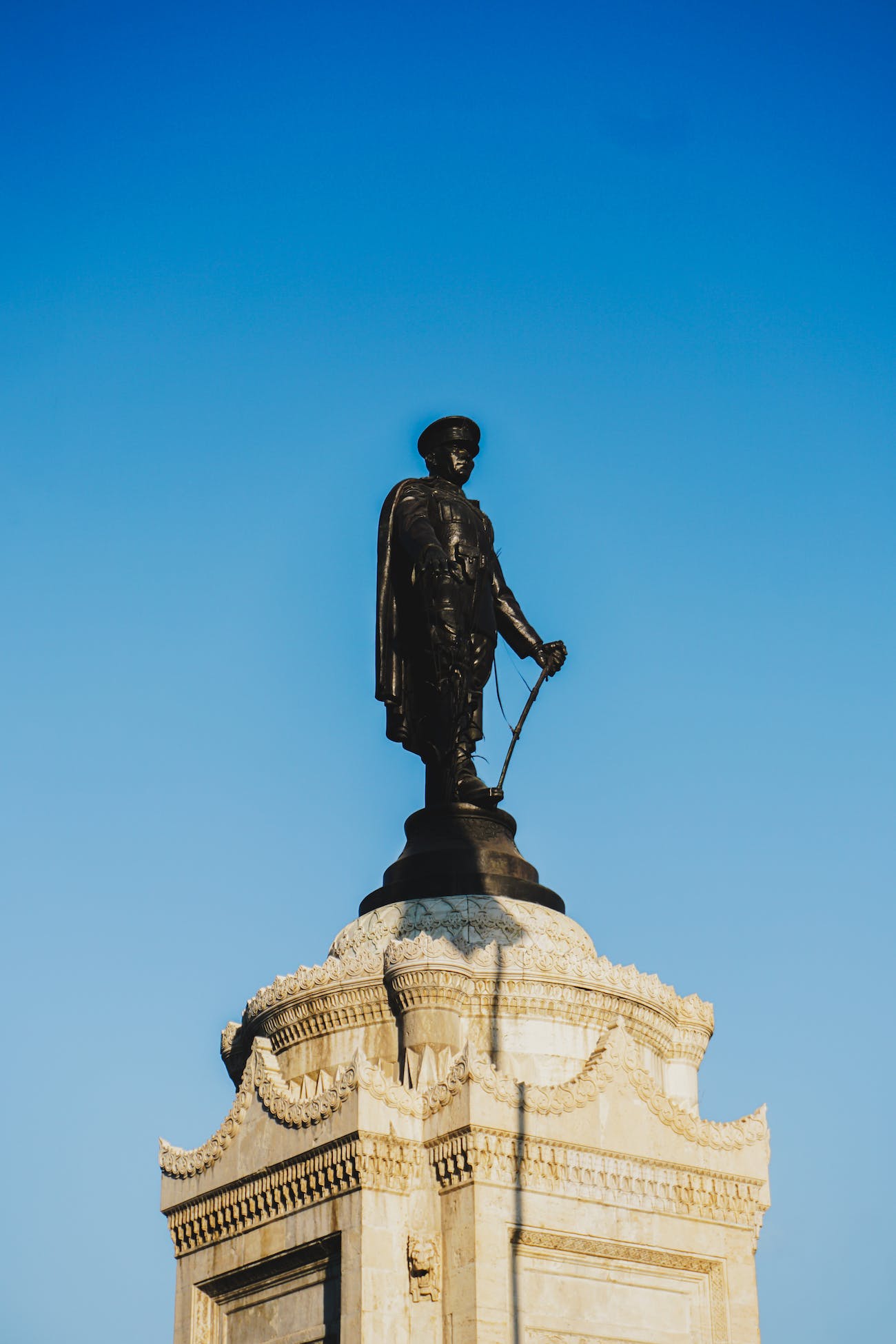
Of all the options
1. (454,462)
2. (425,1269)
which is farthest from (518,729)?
(425,1269)

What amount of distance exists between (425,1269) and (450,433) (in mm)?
11795

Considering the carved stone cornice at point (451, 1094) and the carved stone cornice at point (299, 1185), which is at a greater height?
the carved stone cornice at point (451, 1094)

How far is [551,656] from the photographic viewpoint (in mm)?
25031

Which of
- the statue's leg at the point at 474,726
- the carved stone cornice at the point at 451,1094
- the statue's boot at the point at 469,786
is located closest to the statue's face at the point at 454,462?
the statue's leg at the point at 474,726

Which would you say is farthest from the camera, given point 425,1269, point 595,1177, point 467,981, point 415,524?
point 415,524

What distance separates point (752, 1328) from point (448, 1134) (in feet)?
13.7

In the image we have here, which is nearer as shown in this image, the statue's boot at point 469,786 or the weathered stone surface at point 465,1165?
the weathered stone surface at point 465,1165

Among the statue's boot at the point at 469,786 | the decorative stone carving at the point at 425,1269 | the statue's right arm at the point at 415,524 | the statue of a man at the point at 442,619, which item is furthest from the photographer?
the statue's right arm at the point at 415,524

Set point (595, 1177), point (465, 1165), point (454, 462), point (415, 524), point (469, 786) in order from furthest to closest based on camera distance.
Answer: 1. point (454, 462)
2. point (415, 524)
3. point (469, 786)
4. point (595, 1177)
5. point (465, 1165)

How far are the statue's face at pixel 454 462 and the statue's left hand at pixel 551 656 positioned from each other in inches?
103

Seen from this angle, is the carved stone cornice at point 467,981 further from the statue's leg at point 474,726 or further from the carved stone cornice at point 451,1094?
the statue's leg at point 474,726

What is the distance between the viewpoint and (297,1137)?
1919 centimetres

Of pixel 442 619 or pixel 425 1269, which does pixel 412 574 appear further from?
pixel 425 1269

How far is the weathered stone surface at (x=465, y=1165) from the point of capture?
715 inches
